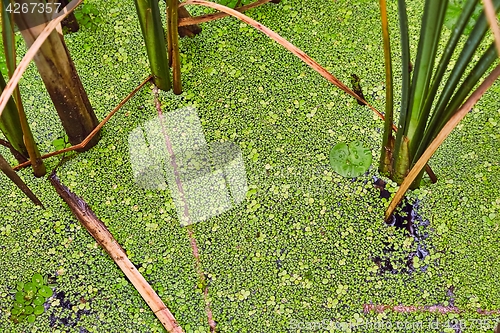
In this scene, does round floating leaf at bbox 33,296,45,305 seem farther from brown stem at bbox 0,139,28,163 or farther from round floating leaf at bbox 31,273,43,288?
brown stem at bbox 0,139,28,163

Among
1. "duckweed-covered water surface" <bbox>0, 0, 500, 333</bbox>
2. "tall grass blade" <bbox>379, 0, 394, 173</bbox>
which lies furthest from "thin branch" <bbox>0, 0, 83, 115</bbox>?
"tall grass blade" <bbox>379, 0, 394, 173</bbox>

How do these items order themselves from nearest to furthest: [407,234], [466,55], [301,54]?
[466,55]
[301,54]
[407,234]

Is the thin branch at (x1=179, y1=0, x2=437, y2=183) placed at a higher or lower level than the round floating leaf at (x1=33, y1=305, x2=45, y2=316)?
higher

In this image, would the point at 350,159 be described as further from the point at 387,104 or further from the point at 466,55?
the point at 466,55

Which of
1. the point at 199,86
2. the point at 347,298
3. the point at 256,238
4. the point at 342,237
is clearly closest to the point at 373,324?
the point at 347,298

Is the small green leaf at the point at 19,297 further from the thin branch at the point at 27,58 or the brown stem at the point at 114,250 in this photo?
the thin branch at the point at 27,58

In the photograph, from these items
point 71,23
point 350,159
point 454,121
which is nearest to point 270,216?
point 350,159

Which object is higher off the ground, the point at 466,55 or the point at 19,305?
the point at 466,55

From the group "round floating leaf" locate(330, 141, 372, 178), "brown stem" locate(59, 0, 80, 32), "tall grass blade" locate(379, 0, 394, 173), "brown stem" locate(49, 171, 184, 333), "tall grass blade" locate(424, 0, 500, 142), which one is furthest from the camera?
"brown stem" locate(59, 0, 80, 32)
